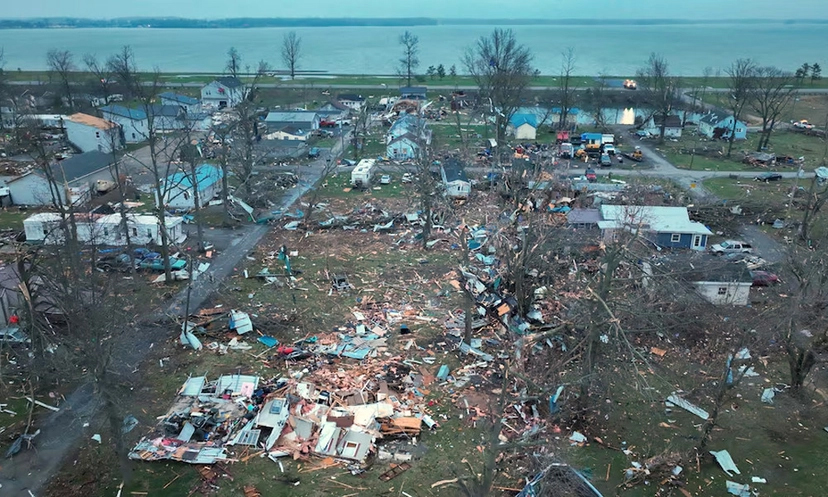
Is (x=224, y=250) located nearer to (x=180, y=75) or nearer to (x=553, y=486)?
(x=553, y=486)

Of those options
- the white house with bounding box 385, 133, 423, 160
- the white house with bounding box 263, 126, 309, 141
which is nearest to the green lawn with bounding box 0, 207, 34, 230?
the white house with bounding box 263, 126, 309, 141

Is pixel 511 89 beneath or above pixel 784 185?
above

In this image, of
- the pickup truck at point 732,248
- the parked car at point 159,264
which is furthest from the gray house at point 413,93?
the parked car at point 159,264

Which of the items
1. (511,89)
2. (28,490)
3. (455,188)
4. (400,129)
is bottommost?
(28,490)

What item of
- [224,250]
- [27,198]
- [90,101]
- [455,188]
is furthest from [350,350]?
[90,101]

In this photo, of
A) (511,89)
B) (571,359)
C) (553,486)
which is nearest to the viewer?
(553,486)

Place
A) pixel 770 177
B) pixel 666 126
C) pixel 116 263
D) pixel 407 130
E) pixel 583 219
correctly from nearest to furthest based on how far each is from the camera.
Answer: pixel 116 263, pixel 583 219, pixel 770 177, pixel 407 130, pixel 666 126

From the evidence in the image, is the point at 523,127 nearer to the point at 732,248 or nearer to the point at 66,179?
the point at 732,248

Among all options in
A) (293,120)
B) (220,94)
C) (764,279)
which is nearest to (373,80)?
(220,94)
